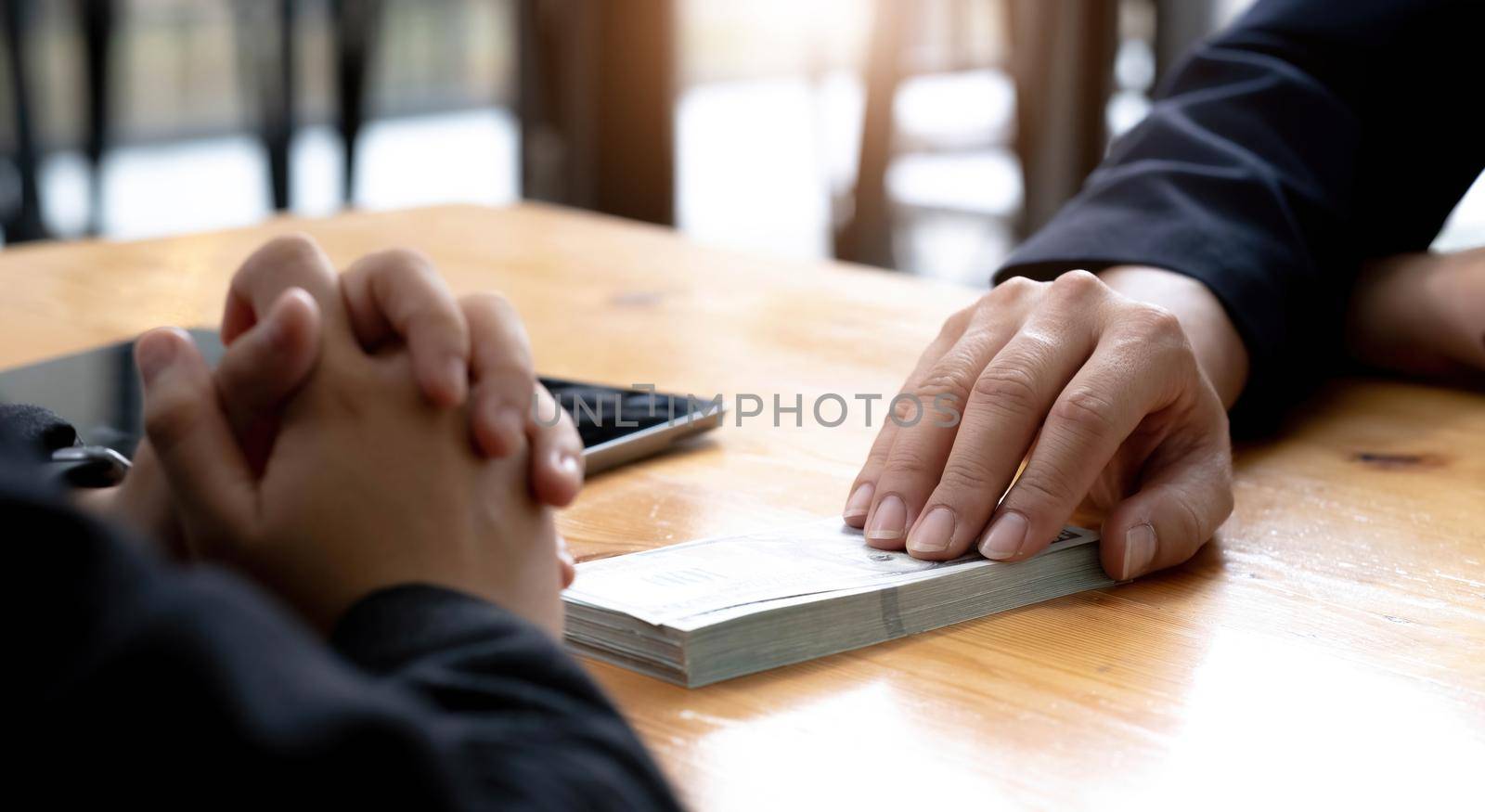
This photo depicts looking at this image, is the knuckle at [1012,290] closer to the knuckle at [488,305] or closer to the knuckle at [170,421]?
the knuckle at [488,305]

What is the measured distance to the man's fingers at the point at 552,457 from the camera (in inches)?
18.2

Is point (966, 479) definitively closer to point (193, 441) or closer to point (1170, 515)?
point (1170, 515)

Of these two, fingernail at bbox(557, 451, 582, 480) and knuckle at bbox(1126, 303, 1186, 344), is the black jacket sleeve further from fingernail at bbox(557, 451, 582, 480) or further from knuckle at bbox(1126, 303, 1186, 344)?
knuckle at bbox(1126, 303, 1186, 344)

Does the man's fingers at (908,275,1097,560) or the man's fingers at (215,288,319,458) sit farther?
the man's fingers at (908,275,1097,560)

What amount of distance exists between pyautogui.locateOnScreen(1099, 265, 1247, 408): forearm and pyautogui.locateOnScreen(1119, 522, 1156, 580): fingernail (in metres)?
0.23

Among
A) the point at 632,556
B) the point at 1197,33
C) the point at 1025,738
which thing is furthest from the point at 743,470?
the point at 1197,33

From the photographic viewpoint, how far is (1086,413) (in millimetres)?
625

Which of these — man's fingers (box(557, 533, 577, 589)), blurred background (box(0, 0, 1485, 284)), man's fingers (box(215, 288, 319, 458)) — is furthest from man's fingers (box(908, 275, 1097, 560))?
blurred background (box(0, 0, 1485, 284))

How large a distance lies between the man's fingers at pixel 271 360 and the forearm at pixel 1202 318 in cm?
54

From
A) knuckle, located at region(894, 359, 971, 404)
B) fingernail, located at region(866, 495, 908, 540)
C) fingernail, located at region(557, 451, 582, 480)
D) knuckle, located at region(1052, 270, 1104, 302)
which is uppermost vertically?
knuckle, located at region(1052, 270, 1104, 302)

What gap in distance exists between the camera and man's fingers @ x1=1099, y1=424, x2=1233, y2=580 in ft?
2.01

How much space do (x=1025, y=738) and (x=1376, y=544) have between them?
11.9 inches

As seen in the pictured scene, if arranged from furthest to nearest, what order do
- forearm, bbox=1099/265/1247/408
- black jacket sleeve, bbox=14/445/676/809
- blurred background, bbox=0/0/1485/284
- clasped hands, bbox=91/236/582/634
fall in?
1. blurred background, bbox=0/0/1485/284
2. forearm, bbox=1099/265/1247/408
3. clasped hands, bbox=91/236/582/634
4. black jacket sleeve, bbox=14/445/676/809

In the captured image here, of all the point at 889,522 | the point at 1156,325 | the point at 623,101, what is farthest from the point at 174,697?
the point at 623,101
